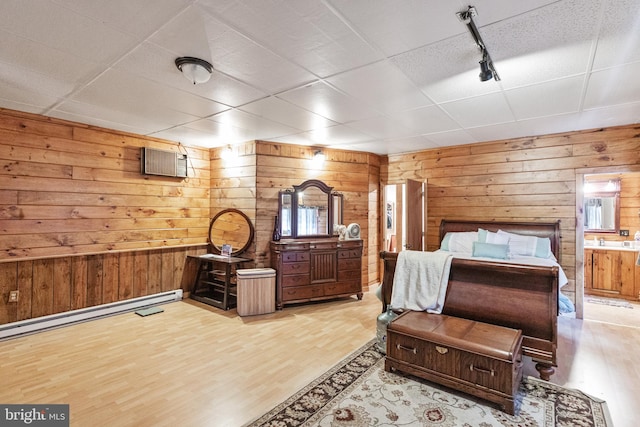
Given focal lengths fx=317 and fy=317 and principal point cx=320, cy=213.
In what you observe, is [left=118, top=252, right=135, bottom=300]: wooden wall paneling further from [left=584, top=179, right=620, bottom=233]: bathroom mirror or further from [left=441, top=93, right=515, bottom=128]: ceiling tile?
[left=584, top=179, right=620, bottom=233]: bathroom mirror

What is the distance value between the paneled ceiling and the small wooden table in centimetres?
194

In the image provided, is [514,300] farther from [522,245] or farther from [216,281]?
[216,281]

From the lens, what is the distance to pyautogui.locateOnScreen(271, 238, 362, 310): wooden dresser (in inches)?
175

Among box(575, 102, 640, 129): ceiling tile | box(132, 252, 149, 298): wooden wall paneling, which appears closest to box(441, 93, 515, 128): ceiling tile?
box(575, 102, 640, 129): ceiling tile

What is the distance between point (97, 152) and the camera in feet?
13.6

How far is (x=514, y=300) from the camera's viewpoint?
2.66m

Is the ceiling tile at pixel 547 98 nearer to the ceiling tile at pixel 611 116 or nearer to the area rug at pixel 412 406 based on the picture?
the ceiling tile at pixel 611 116

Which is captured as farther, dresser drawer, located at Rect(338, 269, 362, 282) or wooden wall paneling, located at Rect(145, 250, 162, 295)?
dresser drawer, located at Rect(338, 269, 362, 282)

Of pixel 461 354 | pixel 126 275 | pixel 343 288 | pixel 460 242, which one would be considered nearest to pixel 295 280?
pixel 343 288

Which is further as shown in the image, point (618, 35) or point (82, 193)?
point (82, 193)

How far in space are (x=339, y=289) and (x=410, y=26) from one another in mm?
3712

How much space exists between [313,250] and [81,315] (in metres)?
3.03

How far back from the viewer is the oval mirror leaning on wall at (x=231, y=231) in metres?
4.74

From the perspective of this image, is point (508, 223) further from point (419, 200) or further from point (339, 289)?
point (339, 289)
